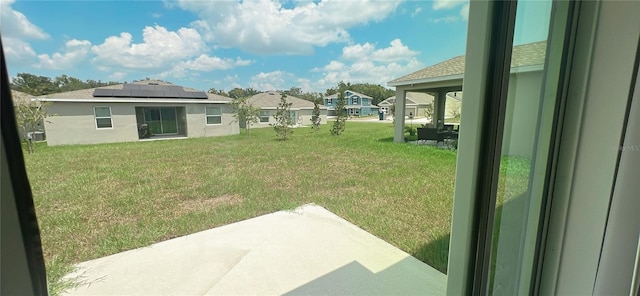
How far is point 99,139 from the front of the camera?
4.46 meters

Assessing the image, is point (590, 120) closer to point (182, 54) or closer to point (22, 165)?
point (22, 165)

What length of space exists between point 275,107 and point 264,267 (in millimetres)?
7891

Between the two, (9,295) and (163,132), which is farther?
(163,132)

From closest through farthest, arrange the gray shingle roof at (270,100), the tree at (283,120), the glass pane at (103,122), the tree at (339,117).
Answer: the glass pane at (103,122) → the tree at (283,120) → the gray shingle roof at (270,100) → the tree at (339,117)

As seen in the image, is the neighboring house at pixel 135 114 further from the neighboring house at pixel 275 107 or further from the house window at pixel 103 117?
the neighboring house at pixel 275 107

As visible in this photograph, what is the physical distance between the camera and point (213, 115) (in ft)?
27.2

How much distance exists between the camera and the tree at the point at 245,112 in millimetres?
8125

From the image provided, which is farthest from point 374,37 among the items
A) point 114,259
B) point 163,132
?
point 163,132

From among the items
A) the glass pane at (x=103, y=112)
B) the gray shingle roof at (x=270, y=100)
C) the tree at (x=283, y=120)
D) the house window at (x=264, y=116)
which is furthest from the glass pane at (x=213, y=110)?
the glass pane at (x=103, y=112)

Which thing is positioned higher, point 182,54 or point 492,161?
point 182,54

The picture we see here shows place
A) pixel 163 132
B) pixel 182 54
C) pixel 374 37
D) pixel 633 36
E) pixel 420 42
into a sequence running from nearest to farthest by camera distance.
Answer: pixel 633 36
pixel 182 54
pixel 420 42
pixel 374 37
pixel 163 132

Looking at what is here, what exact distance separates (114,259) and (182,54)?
137 cm

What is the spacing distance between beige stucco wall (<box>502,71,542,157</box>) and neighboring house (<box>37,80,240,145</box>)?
139 cm

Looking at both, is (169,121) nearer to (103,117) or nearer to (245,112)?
(245,112)
